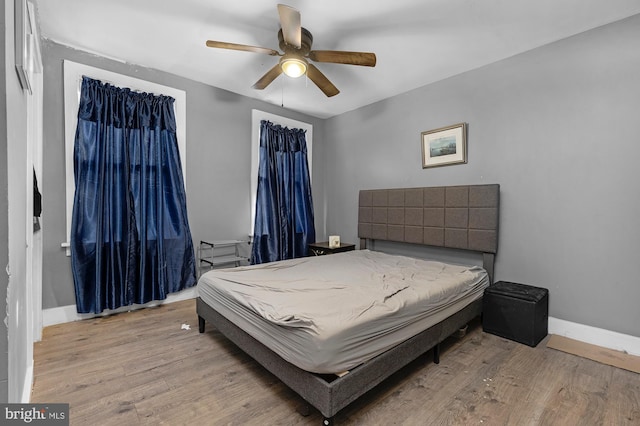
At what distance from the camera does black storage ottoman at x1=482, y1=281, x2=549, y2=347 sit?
2500 mm

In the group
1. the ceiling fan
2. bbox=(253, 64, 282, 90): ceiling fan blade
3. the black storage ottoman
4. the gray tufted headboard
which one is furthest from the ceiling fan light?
the black storage ottoman

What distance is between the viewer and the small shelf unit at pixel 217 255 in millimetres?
3717

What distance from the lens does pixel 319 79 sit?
284 centimetres

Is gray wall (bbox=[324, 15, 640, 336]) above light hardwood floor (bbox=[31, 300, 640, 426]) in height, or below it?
above

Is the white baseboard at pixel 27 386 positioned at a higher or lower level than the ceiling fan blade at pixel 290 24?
lower

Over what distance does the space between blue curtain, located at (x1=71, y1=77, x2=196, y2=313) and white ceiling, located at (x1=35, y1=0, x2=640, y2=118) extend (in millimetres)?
552

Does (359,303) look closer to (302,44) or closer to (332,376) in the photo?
(332,376)

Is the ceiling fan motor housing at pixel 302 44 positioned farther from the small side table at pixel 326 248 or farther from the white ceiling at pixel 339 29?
the small side table at pixel 326 248

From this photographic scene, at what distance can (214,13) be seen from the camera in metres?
A: 2.40

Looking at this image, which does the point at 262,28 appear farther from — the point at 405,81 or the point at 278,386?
the point at 278,386

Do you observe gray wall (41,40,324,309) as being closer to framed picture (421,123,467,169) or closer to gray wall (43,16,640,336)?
gray wall (43,16,640,336)

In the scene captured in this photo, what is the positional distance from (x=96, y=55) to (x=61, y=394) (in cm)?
315

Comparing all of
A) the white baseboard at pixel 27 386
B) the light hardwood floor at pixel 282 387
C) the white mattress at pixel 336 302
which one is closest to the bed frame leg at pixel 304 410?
the light hardwood floor at pixel 282 387

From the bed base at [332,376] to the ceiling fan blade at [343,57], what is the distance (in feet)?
7.32
